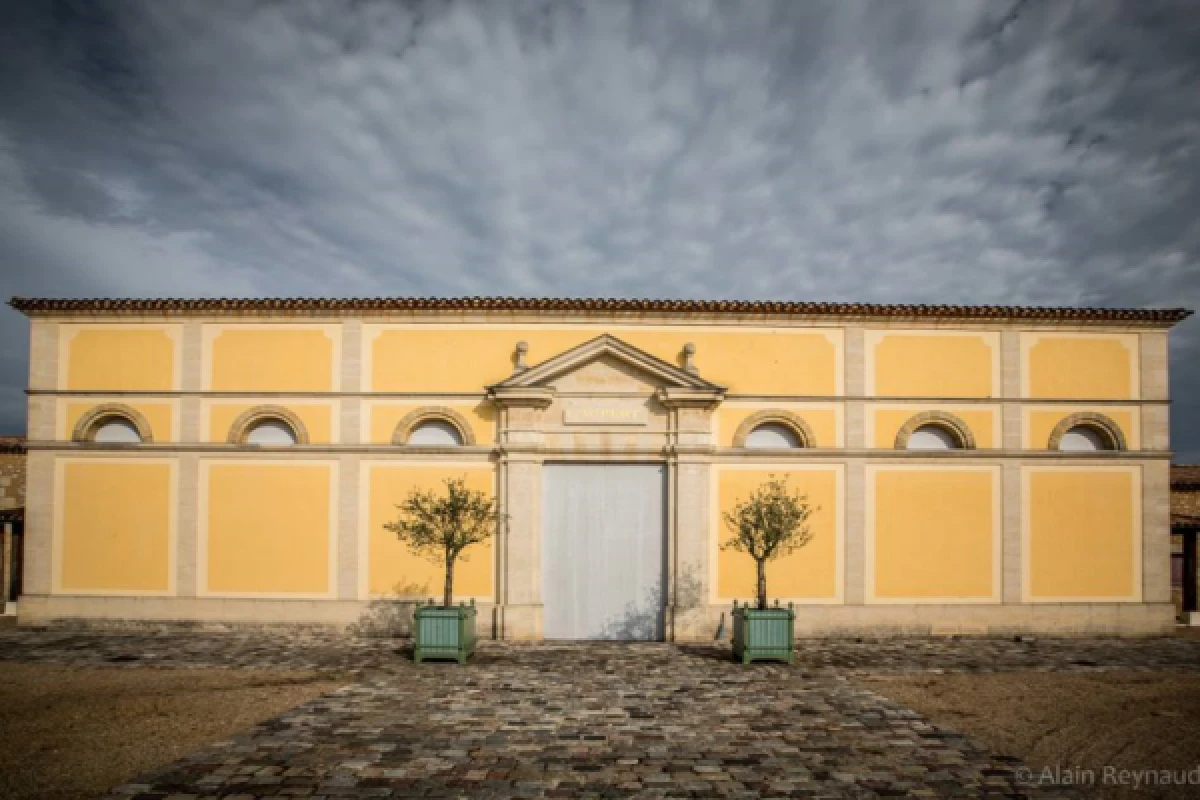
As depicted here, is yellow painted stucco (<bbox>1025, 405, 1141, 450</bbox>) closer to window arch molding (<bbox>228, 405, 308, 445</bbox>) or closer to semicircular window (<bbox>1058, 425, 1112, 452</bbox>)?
semicircular window (<bbox>1058, 425, 1112, 452</bbox>)

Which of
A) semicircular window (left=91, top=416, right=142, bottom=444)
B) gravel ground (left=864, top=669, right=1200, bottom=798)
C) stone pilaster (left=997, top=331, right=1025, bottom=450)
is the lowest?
gravel ground (left=864, top=669, right=1200, bottom=798)

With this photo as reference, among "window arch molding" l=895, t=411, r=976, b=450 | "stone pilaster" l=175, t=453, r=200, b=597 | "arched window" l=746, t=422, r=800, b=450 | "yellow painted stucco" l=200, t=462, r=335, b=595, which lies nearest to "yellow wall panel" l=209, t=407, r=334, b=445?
"yellow painted stucco" l=200, t=462, r=335, b=595

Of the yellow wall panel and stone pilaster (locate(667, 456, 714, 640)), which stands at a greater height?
the yellow wall panel

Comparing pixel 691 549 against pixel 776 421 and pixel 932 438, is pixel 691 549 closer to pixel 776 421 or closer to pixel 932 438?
pixel 776 421

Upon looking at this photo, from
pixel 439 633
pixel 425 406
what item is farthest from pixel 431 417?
pixel 439 633

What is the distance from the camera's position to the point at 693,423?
1415 cm

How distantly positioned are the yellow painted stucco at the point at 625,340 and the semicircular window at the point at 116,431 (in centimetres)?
A: 557

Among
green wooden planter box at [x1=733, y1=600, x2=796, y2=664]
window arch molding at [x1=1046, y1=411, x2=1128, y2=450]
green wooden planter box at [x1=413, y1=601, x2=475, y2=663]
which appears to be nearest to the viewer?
green wooden planter box at [x1=413, y1=601, x2=475, y2=663]

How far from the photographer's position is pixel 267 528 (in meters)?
14.3

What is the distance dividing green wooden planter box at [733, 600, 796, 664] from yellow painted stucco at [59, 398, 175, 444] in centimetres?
1282

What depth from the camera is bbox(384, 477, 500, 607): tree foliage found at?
1267cm

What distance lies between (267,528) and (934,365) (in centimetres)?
1509

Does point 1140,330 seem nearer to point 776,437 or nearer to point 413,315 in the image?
point 776,437

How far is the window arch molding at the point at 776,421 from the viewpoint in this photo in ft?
47.2
